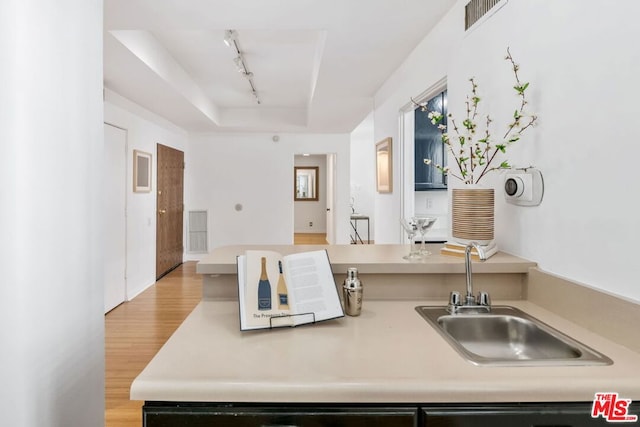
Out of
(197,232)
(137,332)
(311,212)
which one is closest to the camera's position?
(137,332)

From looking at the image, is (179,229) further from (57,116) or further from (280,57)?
(57,116)

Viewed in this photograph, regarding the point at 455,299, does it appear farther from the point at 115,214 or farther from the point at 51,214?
the point at 115,214

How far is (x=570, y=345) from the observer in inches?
42.4

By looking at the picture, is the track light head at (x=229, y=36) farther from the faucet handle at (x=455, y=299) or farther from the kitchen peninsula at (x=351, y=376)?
the faucet handle at (x=455, y=299)

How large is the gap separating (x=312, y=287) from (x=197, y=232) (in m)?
5.64

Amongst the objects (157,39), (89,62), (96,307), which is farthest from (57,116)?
(157,39)

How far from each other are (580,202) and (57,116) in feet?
5.68

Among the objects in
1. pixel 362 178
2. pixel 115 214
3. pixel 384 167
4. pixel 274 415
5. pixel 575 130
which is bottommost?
pixel 274 415

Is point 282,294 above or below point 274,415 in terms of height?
above

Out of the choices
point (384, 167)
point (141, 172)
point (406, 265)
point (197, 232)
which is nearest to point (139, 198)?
point (141, 172)

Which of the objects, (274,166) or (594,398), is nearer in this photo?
(594,398)

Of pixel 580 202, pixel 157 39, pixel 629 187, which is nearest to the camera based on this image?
pixel 629 187

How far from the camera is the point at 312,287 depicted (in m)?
1.30

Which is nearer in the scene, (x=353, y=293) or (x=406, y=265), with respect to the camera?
(x=353, y=293)
